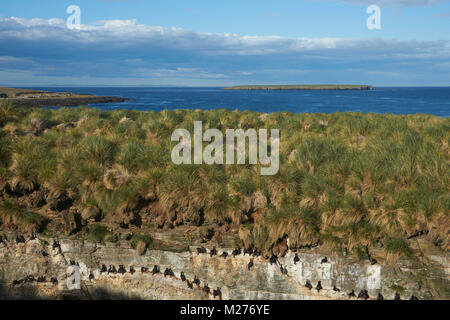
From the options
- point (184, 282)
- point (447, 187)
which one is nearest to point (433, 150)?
point (447, 187)

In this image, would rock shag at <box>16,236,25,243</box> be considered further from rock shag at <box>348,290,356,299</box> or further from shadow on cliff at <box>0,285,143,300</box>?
rock shag at <box>348,290,356,299</box>

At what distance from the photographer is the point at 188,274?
9.01 metres

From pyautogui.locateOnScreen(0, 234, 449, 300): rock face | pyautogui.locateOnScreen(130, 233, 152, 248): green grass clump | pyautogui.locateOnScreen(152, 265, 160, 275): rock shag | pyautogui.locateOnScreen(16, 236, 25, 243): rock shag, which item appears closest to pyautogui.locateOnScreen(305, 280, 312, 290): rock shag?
pyautogui.locateOnScreen(0, 234, 449, 300): rock face

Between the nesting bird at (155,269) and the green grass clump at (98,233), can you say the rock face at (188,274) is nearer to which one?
the nesting bird at (155,269)

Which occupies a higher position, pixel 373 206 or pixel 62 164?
pixel 62 164

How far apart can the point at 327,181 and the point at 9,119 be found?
15.0 metres

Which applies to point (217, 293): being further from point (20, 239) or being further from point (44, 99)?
point (44, 99)

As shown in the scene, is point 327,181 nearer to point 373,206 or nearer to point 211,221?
point 373,206

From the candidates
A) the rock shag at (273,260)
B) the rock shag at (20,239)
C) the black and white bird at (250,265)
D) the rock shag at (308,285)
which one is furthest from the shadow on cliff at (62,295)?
the rock shag at (308,285)

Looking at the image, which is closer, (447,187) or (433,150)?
(447,187)

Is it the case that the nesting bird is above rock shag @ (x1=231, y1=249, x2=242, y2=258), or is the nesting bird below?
below

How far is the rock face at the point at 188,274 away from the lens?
26.7 ft

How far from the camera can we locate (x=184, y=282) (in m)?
8.96

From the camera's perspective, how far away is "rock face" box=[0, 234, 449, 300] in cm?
814
